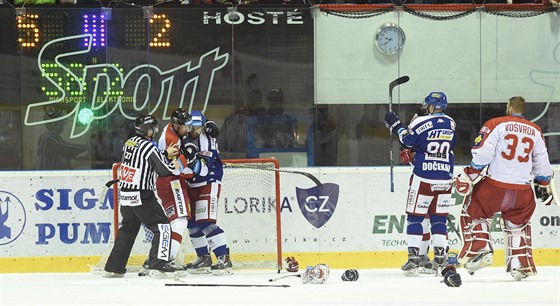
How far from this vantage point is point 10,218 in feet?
32.6

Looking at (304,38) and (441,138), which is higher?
(304,38)

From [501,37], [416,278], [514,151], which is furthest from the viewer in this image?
[501,37]

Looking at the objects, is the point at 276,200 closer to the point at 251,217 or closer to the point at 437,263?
the point at 251,217

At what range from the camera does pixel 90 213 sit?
10055 millimetres

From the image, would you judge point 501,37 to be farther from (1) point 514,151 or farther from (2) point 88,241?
(2) point 88,241

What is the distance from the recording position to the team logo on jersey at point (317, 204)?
401 inches

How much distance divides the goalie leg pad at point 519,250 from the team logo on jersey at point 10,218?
3990mm

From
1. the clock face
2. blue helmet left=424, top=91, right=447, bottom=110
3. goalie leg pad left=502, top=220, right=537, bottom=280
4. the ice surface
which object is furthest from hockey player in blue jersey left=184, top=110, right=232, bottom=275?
goalie leg pad left=502, top=220, right=537, bottom=280

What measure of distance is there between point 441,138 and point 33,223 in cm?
345

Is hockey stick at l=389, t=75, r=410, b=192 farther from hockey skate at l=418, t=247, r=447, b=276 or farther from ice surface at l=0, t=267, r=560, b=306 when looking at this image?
hockey skate at l=418, t=247, r=447, b=276

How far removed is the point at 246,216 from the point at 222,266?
0.69m

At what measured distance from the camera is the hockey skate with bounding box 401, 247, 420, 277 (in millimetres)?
9266

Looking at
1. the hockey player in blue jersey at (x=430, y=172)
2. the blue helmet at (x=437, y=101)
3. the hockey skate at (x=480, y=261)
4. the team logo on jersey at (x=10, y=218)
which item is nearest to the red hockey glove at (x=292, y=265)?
the hockey player in blue jersey at (x=430, y=172)

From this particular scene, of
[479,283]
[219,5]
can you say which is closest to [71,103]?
[219,5]
